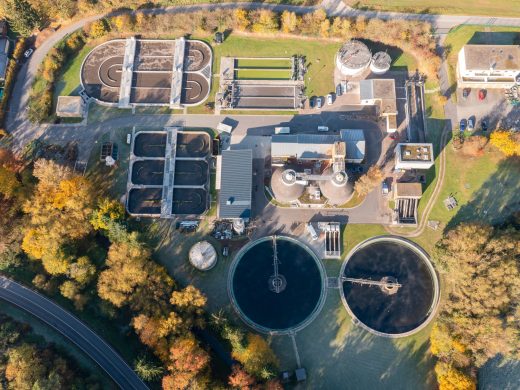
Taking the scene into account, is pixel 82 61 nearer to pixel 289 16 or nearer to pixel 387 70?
pixel 289 16

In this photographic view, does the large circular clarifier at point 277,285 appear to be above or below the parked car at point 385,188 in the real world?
below

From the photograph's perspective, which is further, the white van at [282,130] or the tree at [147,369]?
the white van at [282,130]

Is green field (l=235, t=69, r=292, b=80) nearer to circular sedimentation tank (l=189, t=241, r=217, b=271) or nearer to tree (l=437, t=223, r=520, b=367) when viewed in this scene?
circular sedimentation tank (l=189, t=241, r=217, b=271)

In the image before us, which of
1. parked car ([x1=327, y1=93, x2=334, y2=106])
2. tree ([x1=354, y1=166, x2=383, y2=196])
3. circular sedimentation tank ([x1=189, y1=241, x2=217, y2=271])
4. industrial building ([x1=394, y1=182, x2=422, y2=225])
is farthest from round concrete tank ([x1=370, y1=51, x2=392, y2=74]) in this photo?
circular sedimentation tank ([x1=189, y1=241, x2=217, y2=271])

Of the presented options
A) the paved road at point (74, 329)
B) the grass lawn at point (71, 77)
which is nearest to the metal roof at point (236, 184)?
the paved road at point (74, 329)

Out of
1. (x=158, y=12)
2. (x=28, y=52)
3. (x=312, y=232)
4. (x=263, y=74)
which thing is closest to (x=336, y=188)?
(x=312, y=232)

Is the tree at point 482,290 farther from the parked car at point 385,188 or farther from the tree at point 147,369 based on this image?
the tree at point 147,369

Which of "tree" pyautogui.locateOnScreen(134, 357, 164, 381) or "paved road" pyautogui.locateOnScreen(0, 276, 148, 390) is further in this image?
"paved road" pyautogui.locateOnScreen(0, 276, 148, 390)
